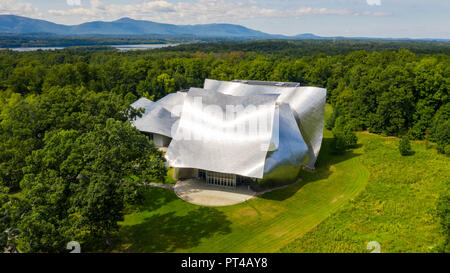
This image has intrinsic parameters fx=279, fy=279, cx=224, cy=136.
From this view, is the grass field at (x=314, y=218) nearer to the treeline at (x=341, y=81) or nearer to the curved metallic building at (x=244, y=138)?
the curved metallic building at (x=244, y=138)

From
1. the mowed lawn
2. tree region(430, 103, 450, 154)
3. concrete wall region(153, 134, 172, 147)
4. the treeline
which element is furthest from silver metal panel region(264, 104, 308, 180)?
the treeline

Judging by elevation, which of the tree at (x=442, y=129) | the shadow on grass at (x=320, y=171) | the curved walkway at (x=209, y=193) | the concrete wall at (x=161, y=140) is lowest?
the curved walkway at (x=209, y=193)

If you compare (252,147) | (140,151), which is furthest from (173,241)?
(252,147)

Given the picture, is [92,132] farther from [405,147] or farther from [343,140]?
[405,147]

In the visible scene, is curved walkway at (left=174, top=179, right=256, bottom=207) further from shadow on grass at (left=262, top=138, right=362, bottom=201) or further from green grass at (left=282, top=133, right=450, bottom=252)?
green grass at (left=282, top=133, right=450, bottom=252)

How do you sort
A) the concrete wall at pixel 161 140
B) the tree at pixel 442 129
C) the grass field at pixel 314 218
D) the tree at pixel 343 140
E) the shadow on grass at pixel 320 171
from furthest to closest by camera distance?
the concrete wall at pixel 161 140
the tree at pixel 343 140
the tree at pixel 442 129
the shadow on grass at pixel 320 171
the grass field at pixel 314 218

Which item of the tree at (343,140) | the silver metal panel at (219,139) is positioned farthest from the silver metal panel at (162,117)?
the tree at (343,140)

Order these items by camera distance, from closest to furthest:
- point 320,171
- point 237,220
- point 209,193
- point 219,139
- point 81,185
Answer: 1. point 81,185
2. point 237,220
3. point 209,193
4. point 219,139
5. point 320,171

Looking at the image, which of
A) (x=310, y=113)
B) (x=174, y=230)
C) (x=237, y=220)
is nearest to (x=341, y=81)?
(x=310, y=113)
